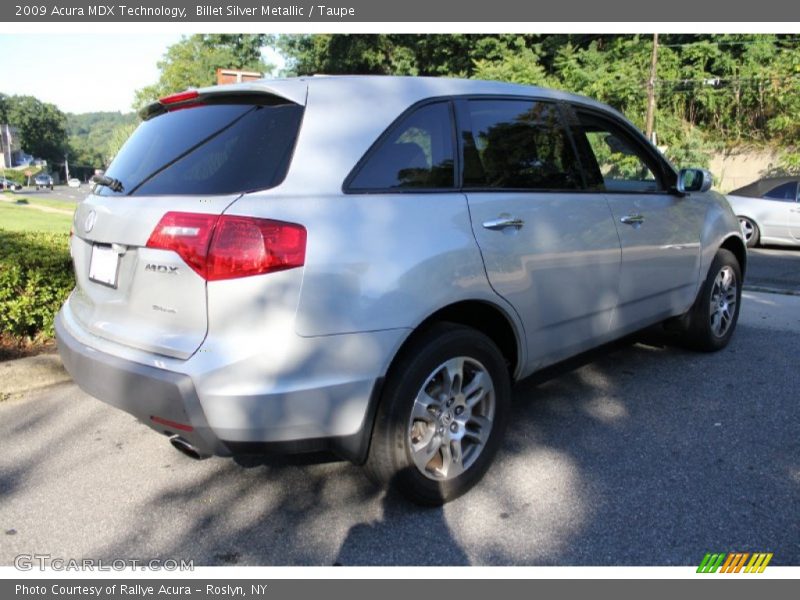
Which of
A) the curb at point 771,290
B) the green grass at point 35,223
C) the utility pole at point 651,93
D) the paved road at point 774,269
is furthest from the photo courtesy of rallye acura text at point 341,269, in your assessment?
the utility pole at point 651,93

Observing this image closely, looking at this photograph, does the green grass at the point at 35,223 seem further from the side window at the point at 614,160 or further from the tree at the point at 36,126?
the tree at the point at 36,126

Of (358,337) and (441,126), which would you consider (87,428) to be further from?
(441,126)

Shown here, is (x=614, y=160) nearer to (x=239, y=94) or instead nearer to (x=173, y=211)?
(x=239, y=94)

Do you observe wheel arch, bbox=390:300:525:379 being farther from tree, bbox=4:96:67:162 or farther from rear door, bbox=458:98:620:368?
tree, bbox=4:96:67:162

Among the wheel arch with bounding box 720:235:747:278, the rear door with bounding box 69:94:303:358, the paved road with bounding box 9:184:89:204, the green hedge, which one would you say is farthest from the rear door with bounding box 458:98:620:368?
the paved road with bounding box 9:184:89:204

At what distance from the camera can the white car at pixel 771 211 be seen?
11.8 meters

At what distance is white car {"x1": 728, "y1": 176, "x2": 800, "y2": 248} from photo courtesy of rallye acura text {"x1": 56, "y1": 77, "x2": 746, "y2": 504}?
33.3ft

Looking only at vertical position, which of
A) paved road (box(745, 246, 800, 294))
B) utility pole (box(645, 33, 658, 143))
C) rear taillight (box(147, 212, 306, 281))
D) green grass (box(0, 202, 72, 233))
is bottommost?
paved road (box(745, 246, 800, 294))

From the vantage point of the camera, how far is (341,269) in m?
2.36

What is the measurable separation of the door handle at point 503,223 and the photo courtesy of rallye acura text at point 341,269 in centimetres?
1

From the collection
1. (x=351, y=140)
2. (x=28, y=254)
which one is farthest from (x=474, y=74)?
(x=351, y=140)

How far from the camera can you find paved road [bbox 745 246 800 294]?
845 cm

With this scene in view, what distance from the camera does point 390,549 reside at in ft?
8.47

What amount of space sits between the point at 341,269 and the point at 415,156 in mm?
721
